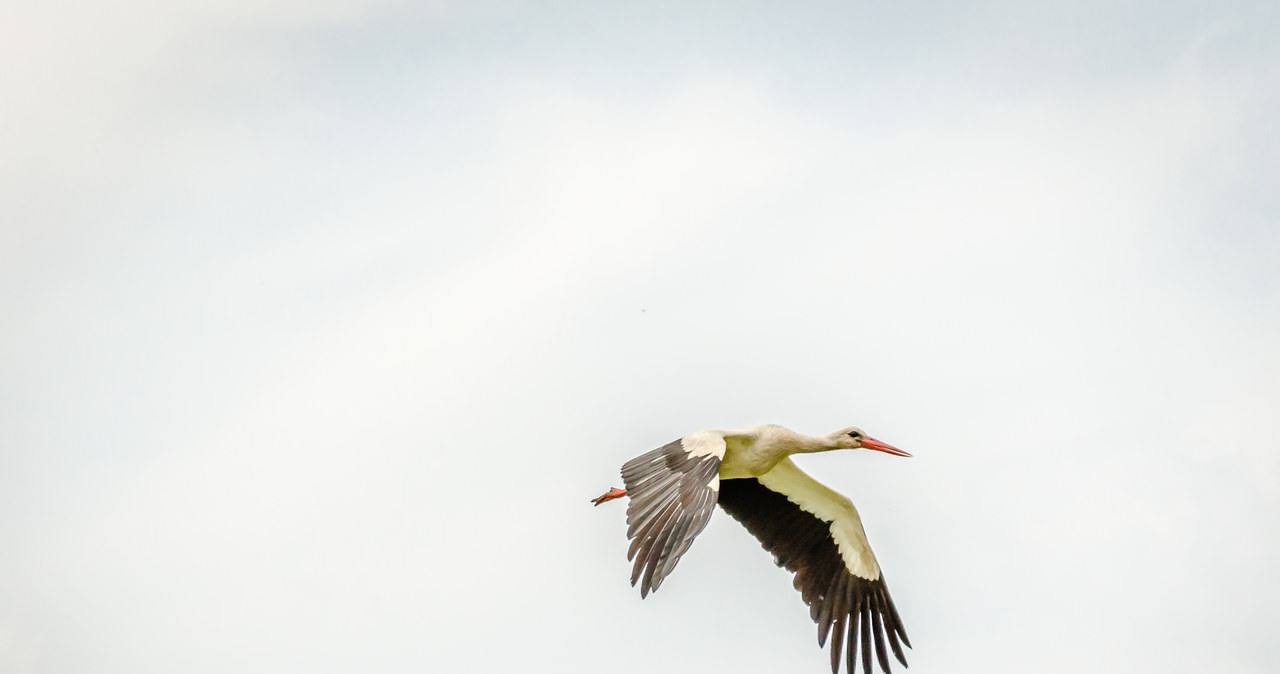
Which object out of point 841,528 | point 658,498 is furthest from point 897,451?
point 658,498

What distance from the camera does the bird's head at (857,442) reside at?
560 inches

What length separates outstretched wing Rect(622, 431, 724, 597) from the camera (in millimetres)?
10031

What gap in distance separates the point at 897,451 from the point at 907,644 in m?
2.23

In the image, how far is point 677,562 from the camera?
9.83m

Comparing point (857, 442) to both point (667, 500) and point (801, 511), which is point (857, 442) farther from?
point (667, 500)

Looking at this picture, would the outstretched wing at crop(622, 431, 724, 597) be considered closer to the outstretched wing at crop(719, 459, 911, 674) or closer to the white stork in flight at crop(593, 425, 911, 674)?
the white stork in flight at crop(593, 425, 911, 674)

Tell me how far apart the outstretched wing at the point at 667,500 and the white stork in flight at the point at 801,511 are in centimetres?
2

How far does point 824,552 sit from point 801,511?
573 mm

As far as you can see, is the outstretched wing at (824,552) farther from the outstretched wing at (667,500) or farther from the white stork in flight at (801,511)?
the outstretched wing at (667,500)

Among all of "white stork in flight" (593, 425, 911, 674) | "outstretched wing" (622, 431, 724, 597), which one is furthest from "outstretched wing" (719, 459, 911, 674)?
"outstretched wing" (622, 431, 724, 597)

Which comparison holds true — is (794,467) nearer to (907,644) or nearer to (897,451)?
(897,451)

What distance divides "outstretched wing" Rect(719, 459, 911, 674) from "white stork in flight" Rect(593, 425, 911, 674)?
0.4 inches

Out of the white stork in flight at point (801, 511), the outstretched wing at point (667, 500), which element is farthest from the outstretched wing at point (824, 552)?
the outstretched wing at point (667, 500)

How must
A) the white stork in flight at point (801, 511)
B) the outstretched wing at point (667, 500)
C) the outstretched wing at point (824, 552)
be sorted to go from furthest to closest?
the outstretched wing at point (824, 552)
the white stork in flight at point (801, 511)
the outstretched wing at point (667, 500)
